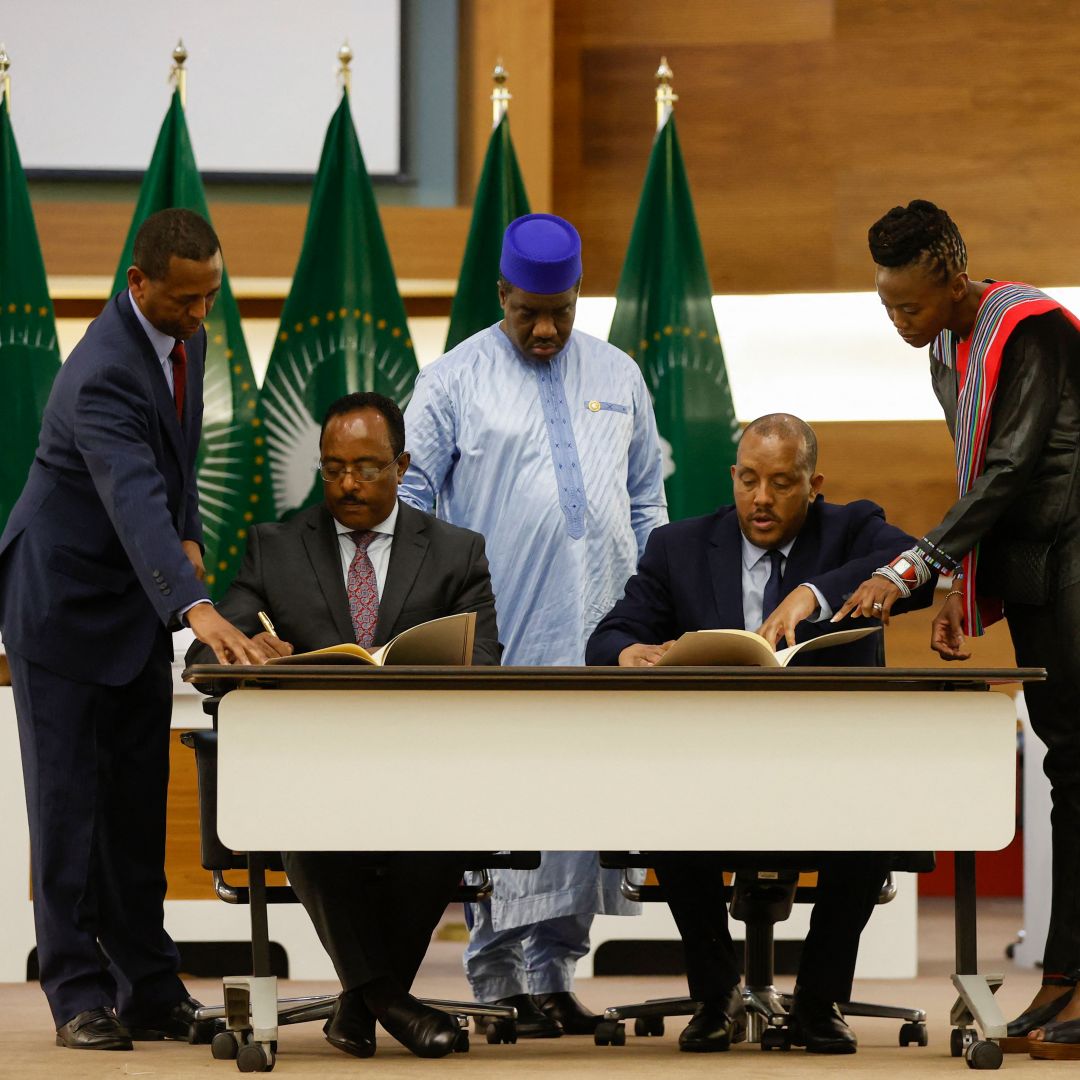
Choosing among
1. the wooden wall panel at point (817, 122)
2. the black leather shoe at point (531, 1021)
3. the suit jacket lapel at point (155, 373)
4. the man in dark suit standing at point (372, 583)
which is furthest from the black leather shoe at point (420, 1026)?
the wooden wall panel at point (817, 122)

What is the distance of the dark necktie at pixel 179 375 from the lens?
3.24m

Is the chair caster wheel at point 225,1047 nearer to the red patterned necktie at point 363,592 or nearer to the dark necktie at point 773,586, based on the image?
the red patterned necktie at point 363,592

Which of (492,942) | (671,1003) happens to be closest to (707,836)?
(671,1003)

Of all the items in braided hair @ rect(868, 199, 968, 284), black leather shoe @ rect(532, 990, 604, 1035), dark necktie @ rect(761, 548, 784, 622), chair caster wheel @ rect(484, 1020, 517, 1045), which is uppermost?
braided hair @ rect(868, 199, 968, 284)

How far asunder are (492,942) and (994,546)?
4.11 feet

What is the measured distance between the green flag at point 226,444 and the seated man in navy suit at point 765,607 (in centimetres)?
213

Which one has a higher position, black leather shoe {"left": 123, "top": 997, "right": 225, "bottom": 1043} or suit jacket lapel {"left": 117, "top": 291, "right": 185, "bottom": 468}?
suit jacket lapel {"left": 117, "top": 291, "right": 185, "bottom": 468}

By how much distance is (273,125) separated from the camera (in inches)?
254

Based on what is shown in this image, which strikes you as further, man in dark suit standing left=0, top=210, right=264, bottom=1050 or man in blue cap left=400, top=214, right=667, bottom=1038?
man in blue cap left=400, top=214, right=667, bottom=1038

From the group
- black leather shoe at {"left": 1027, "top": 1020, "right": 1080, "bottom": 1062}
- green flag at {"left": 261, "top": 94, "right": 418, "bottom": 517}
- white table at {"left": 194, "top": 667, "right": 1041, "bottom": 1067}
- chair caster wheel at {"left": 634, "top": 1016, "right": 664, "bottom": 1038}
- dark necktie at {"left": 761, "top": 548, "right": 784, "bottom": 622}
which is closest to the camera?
white table at {"left": 194, "top": 667, "right": 1041, "bottom": 1067}

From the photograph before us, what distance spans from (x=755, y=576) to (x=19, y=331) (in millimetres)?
2824

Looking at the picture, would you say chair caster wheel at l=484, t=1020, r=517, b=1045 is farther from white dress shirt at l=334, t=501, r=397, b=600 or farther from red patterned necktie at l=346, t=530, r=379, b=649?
white dress shirt at l=334, t=501, r=397, b=600

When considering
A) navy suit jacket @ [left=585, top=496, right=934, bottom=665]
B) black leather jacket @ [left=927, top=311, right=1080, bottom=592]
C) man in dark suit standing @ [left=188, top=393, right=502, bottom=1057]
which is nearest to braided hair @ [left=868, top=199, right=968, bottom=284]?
black leather jacket @ [left=927, top=311, right=1080, bottom=592]

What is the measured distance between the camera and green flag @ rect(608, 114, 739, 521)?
16.9ft
